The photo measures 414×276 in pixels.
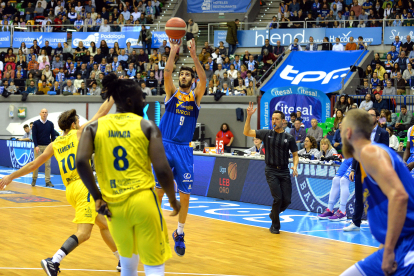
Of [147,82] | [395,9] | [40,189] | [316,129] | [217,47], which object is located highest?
[395,9]

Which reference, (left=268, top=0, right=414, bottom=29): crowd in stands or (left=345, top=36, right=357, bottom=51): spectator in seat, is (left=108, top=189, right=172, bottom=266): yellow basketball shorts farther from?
(left=268, top=0, right=414, bottom=29): crowd in stands

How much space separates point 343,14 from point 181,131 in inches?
711

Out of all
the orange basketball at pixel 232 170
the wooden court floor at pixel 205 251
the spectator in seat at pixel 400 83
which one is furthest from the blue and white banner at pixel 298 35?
the wooden court floor at pixel 205 251

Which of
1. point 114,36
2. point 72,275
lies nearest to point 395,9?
point 114,36

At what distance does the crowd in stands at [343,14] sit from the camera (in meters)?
21.5

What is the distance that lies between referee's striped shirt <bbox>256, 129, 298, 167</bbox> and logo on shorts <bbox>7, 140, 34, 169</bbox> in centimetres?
1180

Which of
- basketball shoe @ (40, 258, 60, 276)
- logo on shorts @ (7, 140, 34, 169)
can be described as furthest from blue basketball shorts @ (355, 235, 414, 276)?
logo on shorts @ (7, 140, 34, 169)

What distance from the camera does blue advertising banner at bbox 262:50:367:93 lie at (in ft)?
62.3

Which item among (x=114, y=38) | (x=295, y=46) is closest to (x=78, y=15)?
(x=114, y=38)

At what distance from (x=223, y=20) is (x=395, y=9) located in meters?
8.96

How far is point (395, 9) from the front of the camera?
21.8m

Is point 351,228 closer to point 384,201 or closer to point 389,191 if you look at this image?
point 384,201

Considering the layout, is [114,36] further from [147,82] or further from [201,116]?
[201,116]

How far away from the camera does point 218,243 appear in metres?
8.07
